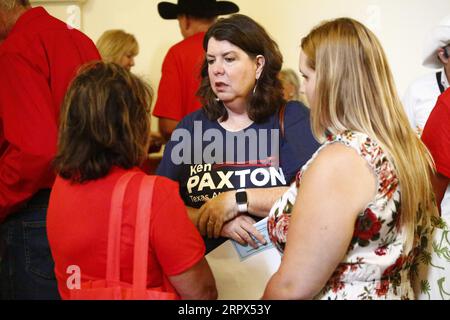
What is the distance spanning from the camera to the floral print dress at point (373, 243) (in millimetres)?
1212

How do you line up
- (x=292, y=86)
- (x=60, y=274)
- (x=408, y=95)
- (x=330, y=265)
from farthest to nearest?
(x=292, y=86) → (x=408, y=95) → (x=60, y=274) → (x=330, y=265)

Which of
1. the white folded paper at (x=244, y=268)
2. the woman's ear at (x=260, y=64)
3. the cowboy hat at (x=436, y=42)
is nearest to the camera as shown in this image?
the white folded paper at (x=244, y=268)

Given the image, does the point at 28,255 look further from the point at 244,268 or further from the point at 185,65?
the point at 185,65

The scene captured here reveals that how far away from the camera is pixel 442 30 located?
7.36ft

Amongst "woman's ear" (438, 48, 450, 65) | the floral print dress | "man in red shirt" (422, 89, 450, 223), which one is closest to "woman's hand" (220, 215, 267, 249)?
the floral print dress

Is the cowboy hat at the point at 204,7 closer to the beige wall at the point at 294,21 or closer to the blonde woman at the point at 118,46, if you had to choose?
the blonde woman at the point at 118,46

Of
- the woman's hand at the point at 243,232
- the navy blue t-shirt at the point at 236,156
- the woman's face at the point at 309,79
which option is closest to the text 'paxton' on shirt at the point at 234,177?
the navy blue t-shirt at the point at 236,156

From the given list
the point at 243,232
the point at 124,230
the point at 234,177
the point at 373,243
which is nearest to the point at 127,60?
the point at 234,177

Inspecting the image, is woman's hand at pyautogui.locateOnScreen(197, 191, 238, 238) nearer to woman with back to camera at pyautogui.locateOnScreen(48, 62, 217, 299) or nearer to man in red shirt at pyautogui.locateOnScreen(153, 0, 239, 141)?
woman with back to camera at pyautogui.locateOnScreen(48, 62, 217, 299)

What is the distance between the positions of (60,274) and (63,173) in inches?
9.8

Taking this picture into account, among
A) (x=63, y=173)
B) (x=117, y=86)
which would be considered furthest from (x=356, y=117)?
(x=63, y=173)

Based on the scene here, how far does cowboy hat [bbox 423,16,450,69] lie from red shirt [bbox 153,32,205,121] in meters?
1.07
